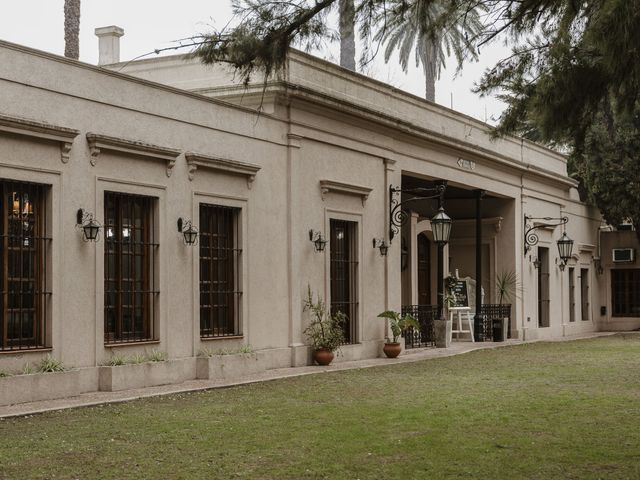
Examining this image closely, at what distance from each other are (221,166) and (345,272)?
4509 millimetres

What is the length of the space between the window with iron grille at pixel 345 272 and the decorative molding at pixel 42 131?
685 centimetres

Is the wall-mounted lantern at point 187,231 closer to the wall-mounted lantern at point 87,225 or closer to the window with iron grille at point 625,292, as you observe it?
the wall-mounted lantern at point 87,225

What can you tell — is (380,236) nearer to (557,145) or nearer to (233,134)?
(233,134)

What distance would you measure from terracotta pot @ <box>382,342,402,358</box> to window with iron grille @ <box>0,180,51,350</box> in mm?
8121

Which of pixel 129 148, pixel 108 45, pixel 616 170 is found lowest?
pixel 129 148

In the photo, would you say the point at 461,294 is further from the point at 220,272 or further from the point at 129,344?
the point at 129,344

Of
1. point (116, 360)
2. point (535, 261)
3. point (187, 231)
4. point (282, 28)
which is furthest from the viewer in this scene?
point (535, 261)

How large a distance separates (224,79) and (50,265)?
18.8ft

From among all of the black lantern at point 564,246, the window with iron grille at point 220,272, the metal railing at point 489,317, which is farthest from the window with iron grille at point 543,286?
the window with iron grille at point 220,272

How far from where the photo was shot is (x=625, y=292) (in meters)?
33.9

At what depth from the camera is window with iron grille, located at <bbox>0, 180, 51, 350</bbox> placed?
12039 millimetres

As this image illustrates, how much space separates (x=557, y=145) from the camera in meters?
9.99

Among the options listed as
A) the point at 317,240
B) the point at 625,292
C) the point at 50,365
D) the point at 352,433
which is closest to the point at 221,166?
the point at 317,240

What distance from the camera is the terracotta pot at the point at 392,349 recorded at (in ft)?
62.7
